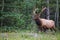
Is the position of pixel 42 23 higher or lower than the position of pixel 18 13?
lower

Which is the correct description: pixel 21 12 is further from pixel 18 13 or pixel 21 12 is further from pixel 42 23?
pixel 42 23

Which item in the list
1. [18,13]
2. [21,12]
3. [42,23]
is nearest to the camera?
[42,23]

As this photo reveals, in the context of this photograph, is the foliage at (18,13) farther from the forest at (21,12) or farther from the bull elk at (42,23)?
the bull elk at (42,23)

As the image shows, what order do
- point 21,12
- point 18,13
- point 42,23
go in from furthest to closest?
point 21,12, point 18,13, point 42,23

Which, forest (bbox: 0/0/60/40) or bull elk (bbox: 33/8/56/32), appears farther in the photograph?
forest (bbox: 0/0/60/40)

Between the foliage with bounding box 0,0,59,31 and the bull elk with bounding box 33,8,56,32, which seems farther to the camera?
the foliage with bounding box 0,0,59,31

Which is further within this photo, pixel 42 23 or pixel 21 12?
pixel 21 12

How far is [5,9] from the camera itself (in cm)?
1223

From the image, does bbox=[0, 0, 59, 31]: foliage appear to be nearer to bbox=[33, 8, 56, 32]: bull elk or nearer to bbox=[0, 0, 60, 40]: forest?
bbox=[0, 0, 60, 40]: forest

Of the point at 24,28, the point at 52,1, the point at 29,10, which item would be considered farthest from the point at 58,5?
the point at 24,28

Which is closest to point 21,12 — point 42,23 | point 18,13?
point 18,13

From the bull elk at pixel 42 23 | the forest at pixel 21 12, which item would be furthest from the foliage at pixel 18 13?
the bull elk at pixel 42 23

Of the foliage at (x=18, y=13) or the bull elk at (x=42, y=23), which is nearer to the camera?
the bull elk at (x=42, y=23)

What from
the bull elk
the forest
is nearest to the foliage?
the forest
